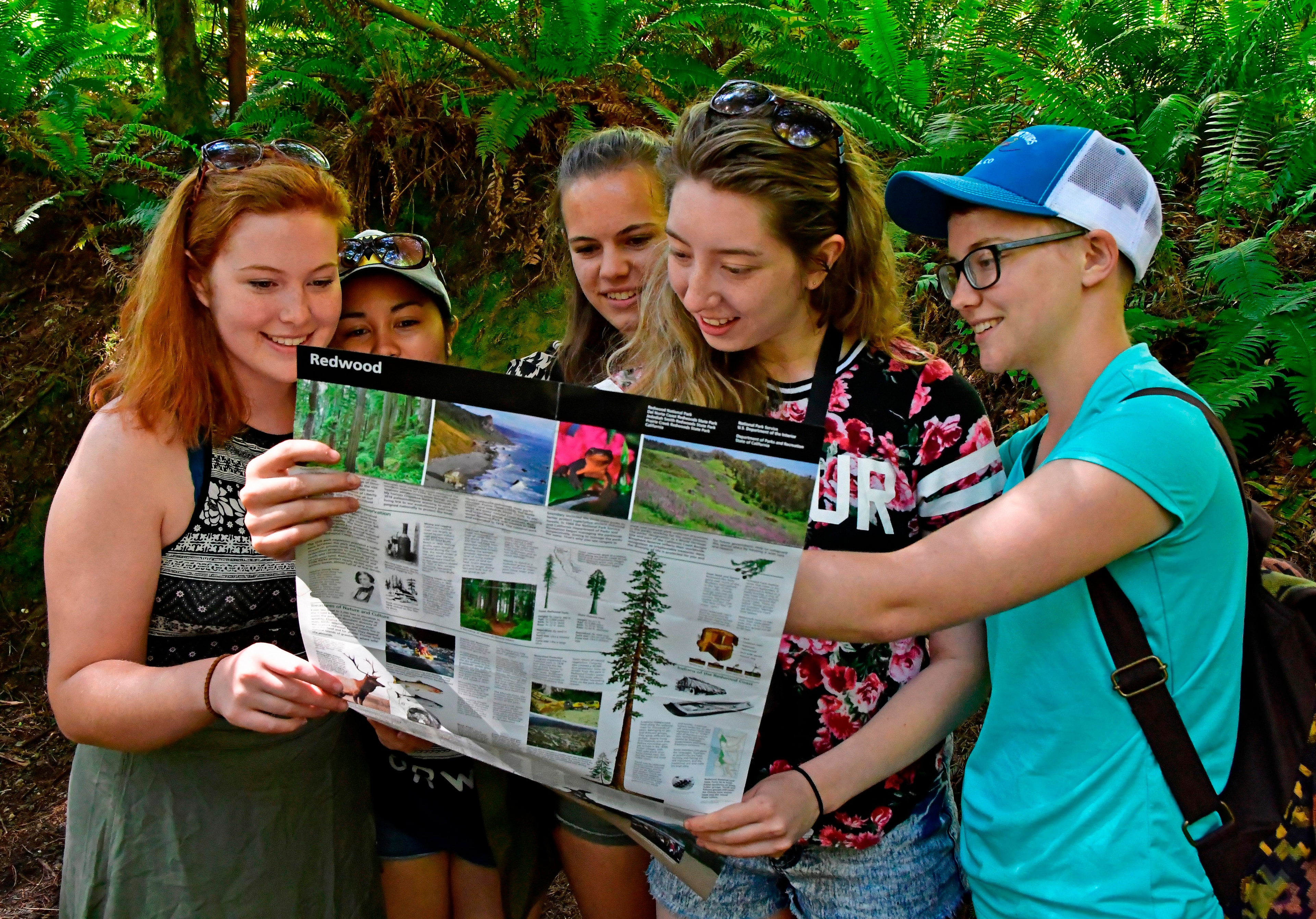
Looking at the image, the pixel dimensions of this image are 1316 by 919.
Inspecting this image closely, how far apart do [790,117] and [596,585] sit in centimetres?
114

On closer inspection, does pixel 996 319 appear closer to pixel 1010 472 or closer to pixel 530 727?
pixel 1010 472

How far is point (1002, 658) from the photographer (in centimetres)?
177

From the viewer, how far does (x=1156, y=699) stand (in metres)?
1.50

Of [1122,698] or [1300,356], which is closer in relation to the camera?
[1122,698]

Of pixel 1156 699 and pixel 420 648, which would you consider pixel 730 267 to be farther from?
pixel 1156 699

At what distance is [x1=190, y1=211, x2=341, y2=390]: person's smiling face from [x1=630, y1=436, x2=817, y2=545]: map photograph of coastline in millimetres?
1106

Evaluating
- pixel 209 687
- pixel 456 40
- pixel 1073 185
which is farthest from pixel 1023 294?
pixel 456 40

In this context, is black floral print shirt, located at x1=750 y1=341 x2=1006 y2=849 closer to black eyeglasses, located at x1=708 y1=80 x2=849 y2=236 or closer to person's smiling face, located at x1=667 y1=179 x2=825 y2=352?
person's smiling face, located at x1=667 y1=179 x2=825 y2=352

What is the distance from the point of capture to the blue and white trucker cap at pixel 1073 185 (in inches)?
64.9

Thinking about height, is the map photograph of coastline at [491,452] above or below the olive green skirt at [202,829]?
above

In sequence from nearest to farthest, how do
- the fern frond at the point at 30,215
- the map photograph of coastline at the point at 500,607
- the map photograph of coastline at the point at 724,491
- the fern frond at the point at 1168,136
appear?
the map photograph of coastline at the point at 724,491 < the map photograph of coastline at the point at 500,607 < the fern frond at the point at 1168,136 < the fern frond at the point at 30,215

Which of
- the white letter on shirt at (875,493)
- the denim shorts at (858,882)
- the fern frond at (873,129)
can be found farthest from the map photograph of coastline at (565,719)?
the fern frond at (873,129)

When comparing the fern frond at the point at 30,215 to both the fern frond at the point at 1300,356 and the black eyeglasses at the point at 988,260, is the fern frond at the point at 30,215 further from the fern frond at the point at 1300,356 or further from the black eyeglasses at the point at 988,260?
the fern frond at the point at 1300,356

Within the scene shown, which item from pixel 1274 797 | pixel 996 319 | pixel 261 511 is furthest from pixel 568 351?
pixel 1274 797
